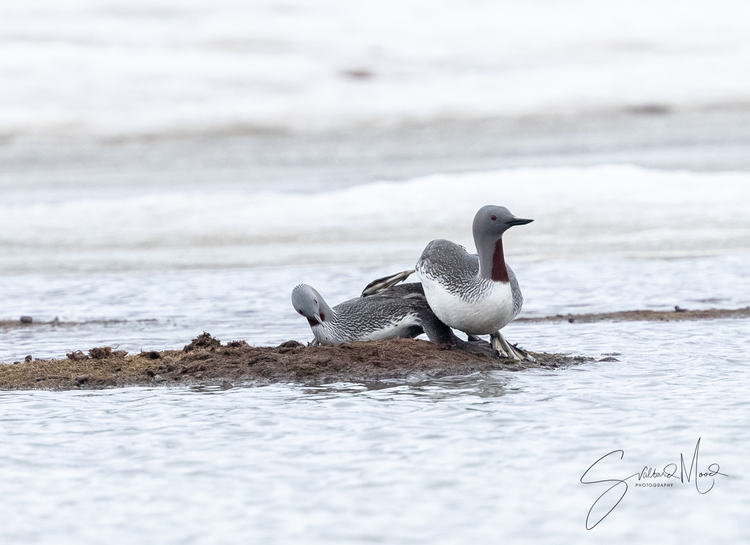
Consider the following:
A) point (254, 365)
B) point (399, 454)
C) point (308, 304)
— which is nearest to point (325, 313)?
point (308, 304)

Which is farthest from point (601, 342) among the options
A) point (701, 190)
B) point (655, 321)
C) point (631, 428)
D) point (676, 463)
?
point (701, 190)

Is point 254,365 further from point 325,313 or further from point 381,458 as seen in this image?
point 381,458

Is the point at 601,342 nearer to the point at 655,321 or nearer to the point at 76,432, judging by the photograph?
the point at 655,321

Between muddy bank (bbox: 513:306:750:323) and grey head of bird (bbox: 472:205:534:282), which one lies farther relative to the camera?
muddy bank (bbox: 513:306:750:323)

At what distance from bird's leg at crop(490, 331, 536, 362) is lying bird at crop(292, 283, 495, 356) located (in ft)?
0.31

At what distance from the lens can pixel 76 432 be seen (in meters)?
5.62

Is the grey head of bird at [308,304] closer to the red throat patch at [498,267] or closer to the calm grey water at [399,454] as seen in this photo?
the calm grey water at [399,454]

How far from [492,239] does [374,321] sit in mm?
1025

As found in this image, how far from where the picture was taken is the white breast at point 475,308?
23.1 feet

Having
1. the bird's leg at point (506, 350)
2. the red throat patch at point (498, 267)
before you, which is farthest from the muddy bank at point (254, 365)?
the red throat patch at point (498, 267)

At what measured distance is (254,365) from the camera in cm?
705

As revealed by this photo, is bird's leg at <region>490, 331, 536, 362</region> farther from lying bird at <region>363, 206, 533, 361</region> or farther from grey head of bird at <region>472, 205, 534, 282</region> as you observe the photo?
grey head of bird at <region>472, 205, 534, 282</region>

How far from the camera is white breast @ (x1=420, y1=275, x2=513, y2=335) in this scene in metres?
7.04
